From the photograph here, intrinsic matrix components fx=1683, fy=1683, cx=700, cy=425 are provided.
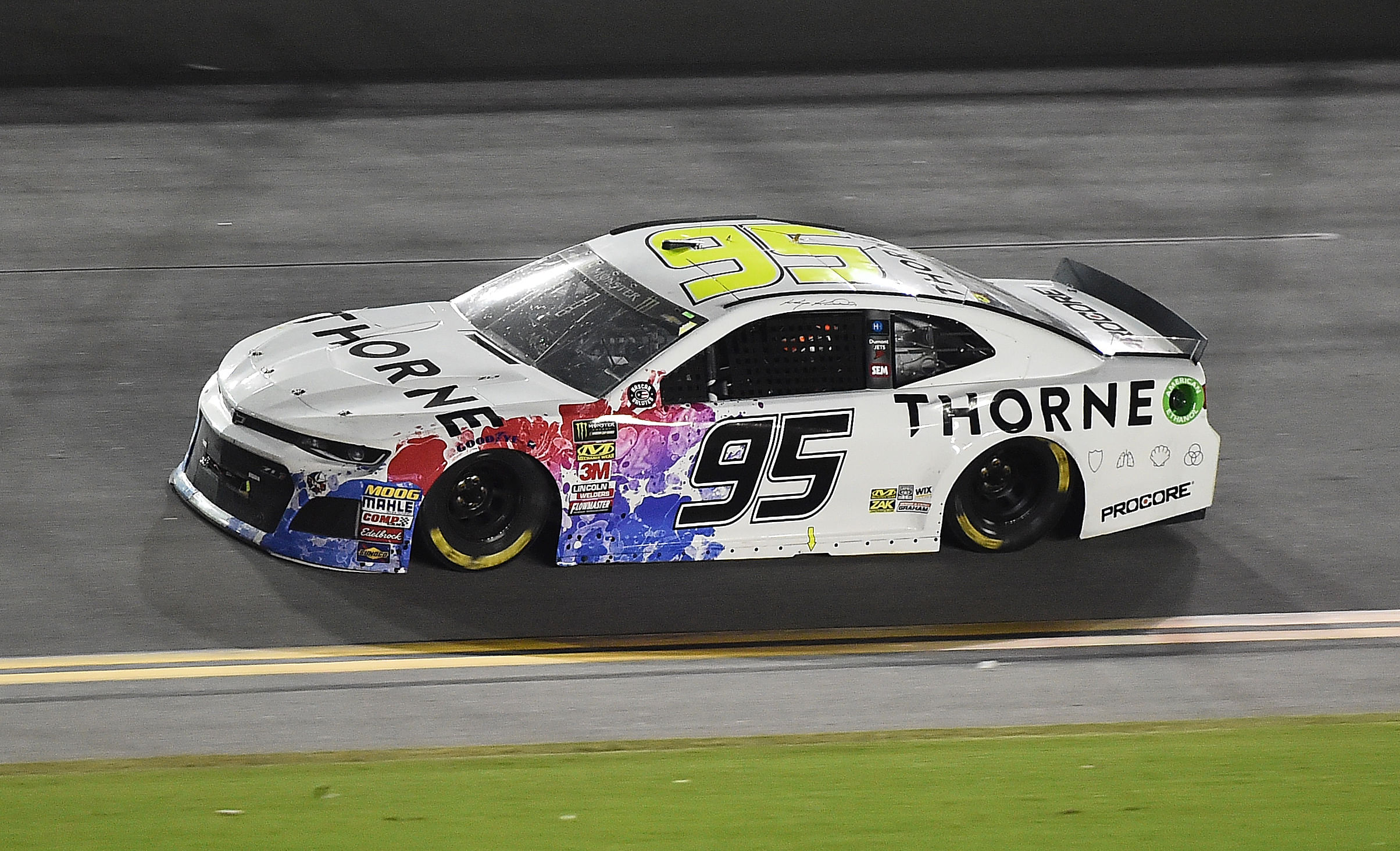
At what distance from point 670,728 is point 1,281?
7.28 m

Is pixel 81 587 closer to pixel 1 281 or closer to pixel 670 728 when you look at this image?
pixel 670 728

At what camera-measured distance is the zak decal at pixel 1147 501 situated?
8484 mm

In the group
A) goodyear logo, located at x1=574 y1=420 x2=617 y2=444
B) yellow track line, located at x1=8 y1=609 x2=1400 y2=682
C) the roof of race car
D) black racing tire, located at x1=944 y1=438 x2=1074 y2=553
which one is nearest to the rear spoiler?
the roof of race car

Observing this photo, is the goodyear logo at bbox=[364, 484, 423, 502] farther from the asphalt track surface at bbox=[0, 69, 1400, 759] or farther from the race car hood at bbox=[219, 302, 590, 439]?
the asphalt track surface at bbox=[0, 69, 1400, 759]

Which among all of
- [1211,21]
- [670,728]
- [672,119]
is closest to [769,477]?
[670,728]

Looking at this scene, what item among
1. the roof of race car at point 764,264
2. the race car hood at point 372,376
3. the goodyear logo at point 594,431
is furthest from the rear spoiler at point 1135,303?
the race car hood at point 372,376

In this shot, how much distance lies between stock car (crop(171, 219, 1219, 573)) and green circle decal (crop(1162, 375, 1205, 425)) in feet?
0.04

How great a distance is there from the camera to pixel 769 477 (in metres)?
7.91

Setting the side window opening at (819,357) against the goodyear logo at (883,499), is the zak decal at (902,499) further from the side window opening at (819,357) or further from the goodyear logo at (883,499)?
the side window opening at (819,357)

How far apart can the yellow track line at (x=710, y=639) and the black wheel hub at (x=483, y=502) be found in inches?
24.3

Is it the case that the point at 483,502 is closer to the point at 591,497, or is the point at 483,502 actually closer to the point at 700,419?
the point at 591,497

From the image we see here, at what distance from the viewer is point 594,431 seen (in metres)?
7.64

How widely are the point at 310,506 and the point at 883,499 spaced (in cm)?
268

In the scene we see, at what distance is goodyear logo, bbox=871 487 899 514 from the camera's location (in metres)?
8.08
